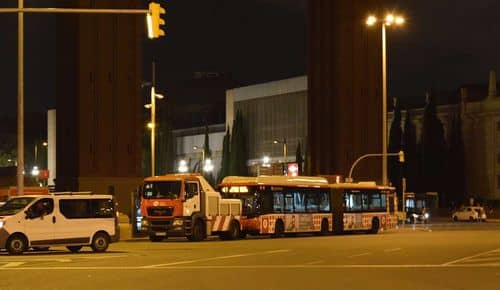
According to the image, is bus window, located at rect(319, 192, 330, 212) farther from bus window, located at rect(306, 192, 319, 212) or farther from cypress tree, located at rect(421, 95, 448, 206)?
cypress tree, located at rect(421, 95, 448, 206)

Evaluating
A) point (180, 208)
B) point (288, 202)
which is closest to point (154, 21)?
point (180, 208)

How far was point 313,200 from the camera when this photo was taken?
154 feet

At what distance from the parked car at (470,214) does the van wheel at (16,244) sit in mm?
60986

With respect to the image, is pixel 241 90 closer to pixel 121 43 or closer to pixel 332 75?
pixel 332 75

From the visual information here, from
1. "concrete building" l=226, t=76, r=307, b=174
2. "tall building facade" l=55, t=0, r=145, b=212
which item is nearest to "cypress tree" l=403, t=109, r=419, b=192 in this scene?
"concrete building" l=226, t=76, r=307, b=174

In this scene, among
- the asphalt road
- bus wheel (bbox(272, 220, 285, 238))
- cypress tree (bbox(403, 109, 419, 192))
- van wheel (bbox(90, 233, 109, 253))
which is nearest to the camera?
the asphalt road

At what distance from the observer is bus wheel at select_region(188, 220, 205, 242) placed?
39006mm

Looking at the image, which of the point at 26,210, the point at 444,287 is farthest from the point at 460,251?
the point at 26,210

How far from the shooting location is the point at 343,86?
7225 cm

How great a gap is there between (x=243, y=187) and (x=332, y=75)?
98.7 feet

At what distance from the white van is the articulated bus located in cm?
1271

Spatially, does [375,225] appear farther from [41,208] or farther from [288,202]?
[41,208]

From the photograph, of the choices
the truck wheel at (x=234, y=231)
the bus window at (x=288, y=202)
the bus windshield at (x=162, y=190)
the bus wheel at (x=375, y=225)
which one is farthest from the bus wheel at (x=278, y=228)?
the bus wheel at (x=375, y=225)

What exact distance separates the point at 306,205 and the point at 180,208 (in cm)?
940
